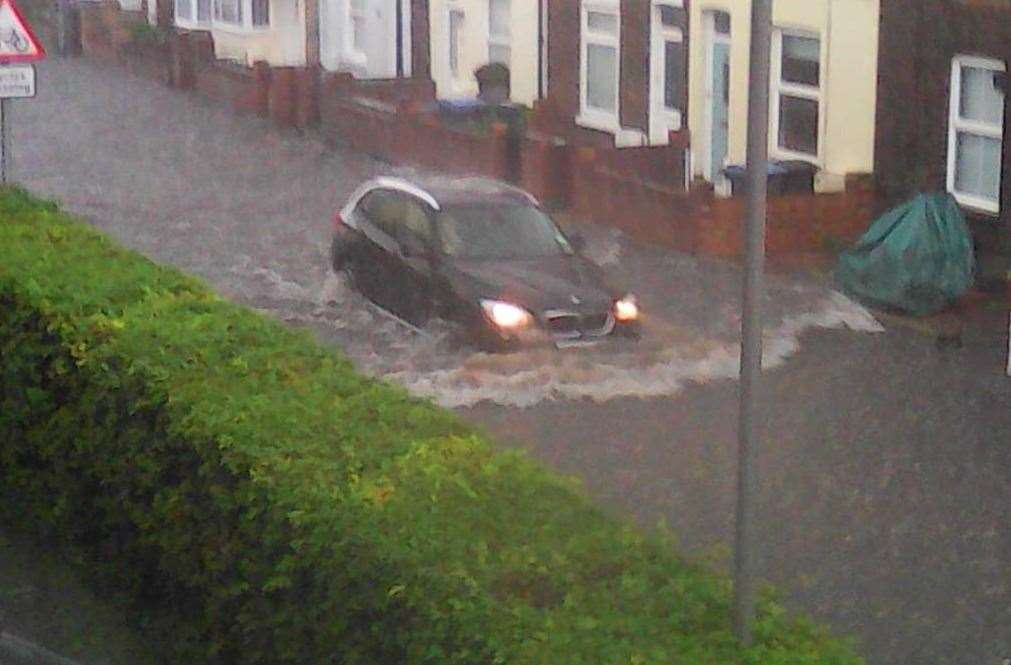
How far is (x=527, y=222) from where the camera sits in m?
14.2

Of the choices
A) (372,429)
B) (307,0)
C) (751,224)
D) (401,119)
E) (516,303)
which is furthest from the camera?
(307,0)

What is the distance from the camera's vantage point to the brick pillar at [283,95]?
26391 millimetres

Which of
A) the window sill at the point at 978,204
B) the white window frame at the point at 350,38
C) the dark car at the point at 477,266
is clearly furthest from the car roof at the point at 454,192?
the white window frame at the point at 350,38

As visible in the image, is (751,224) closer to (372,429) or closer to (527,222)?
(372,429)

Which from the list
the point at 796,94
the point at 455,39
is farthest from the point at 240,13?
the point at 796,94

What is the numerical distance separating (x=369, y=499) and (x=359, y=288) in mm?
9995

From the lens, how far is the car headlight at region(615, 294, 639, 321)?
43.9 ft

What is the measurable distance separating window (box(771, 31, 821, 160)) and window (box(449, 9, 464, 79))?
778 centimetres

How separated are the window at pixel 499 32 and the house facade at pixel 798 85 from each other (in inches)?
187

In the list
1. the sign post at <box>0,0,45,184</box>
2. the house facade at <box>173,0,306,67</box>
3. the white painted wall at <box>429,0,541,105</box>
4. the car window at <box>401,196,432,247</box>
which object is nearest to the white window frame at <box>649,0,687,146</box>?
the white painted wall at <box>429,0,541,105</box>

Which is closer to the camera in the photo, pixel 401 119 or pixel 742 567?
pixel 742 567

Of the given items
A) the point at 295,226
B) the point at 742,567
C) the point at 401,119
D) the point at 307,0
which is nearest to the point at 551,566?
the point at 742,567

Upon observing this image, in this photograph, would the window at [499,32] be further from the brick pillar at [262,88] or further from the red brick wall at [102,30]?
the red brick wall at [102,30]

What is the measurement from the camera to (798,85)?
17.5 metres
